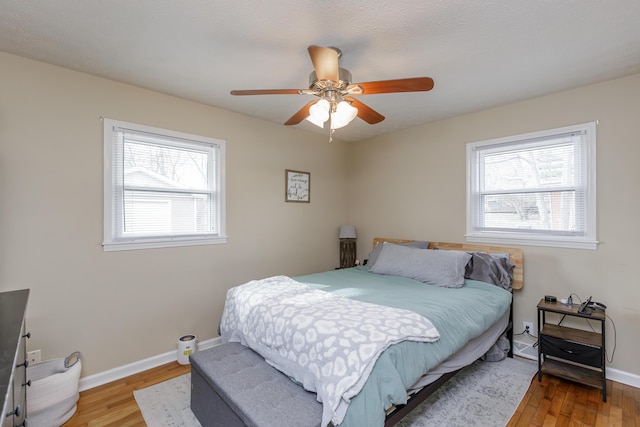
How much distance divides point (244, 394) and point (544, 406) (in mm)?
2172

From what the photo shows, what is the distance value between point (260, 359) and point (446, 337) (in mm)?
1214

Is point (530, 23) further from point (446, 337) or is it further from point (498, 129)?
point (446, 337)

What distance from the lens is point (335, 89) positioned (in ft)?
6.38

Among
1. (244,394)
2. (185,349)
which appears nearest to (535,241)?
(244,394)

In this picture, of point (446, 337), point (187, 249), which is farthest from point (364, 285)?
point (187, 249)

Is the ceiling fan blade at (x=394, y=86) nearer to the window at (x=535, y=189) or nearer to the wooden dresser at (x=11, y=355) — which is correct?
the window at (x=535, y=189)

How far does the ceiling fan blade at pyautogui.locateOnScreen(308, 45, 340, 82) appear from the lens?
1628mm

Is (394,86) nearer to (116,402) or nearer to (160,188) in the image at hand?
(160,188)

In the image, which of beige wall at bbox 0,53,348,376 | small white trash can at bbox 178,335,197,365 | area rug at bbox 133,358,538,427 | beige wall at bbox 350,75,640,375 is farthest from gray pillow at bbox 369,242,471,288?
small white trash can at bbox 178,335,197,365

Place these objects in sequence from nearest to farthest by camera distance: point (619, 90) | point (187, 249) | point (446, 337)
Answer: point (446, 337) < point (619, 90) < point (187, 249)

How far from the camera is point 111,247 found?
8.57ft

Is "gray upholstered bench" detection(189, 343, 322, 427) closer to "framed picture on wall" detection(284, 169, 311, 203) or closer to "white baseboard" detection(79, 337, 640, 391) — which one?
"white baseboard" detection(79, 337, 640, 391)

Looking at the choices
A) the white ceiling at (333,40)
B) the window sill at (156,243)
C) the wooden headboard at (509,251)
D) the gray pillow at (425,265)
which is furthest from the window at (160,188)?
the wooden headboard at (509,251)

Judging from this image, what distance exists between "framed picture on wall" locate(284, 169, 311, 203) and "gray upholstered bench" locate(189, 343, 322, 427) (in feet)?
6.95
